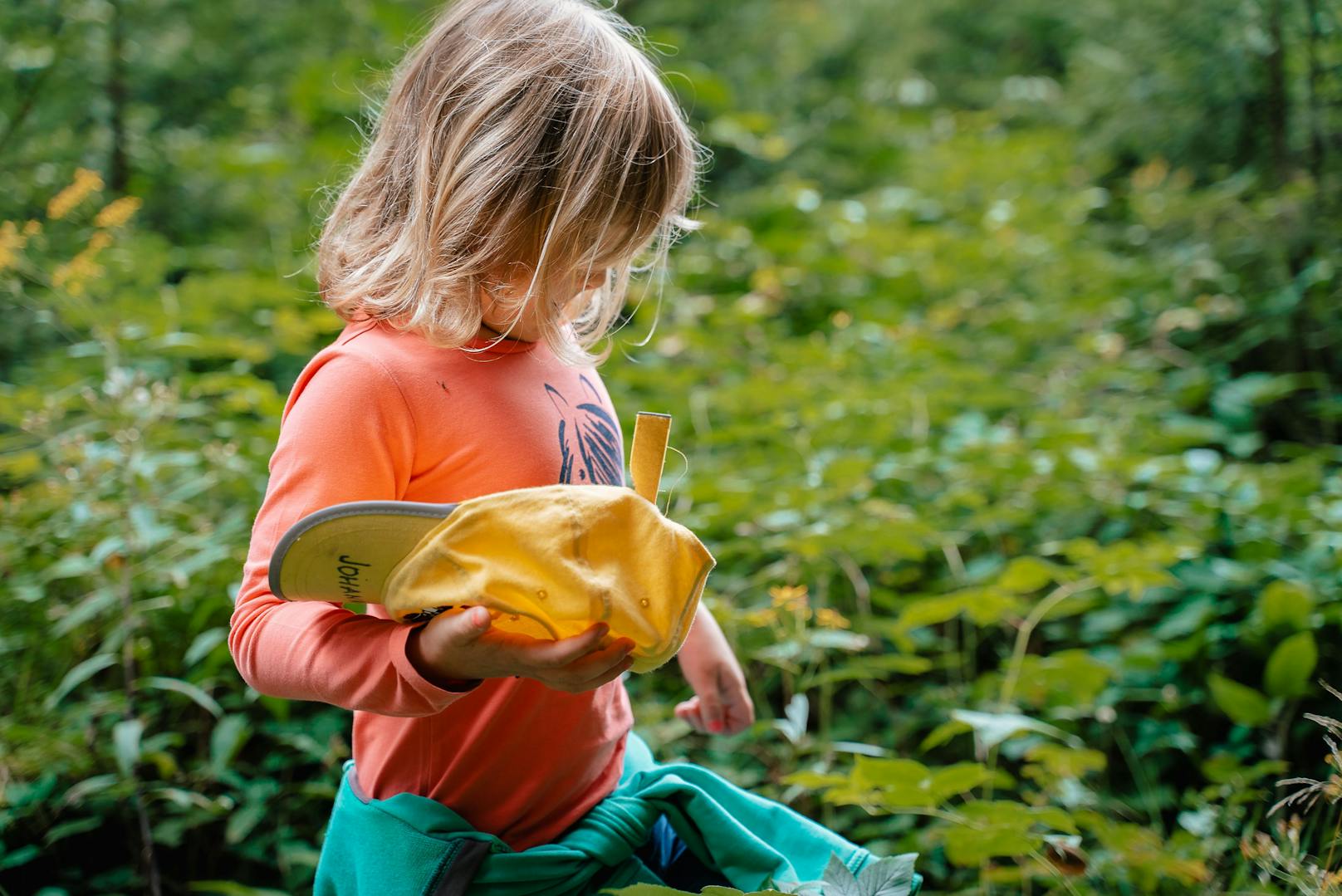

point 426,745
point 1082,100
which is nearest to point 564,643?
point 426,745

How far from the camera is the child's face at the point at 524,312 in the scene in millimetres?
918

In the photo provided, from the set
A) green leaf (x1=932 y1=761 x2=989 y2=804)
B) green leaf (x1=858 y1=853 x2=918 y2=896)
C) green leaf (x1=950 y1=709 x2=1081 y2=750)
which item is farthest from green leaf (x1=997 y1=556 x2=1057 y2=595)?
green leaf (x1=858 y1=853 x2=918 y2=896)

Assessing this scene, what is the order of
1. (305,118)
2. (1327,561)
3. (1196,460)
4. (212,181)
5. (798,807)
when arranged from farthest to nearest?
(305,118)
(212,181)
(1196,460)
(1327,561)
(798,807)

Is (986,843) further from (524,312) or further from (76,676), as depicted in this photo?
(76,676)

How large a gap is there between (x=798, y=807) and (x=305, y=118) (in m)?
4.17

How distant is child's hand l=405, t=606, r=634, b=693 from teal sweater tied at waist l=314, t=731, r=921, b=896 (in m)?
0.23

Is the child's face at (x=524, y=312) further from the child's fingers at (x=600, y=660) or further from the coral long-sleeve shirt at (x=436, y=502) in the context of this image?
the child's fingers at (x=600, y=660)

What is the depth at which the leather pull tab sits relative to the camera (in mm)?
765

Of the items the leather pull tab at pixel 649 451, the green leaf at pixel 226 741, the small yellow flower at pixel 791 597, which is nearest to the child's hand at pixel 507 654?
the leather pull tab at pixel 649 451

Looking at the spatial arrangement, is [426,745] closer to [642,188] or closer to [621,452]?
→ [621,452]

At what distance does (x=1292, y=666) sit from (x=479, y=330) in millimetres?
1622

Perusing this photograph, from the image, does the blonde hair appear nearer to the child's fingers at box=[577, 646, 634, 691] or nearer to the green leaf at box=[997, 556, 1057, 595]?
the child's fingers at box=[577, 646, 634, 691]

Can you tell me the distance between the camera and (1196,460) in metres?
2.27

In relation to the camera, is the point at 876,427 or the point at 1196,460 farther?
the point at 876,427
